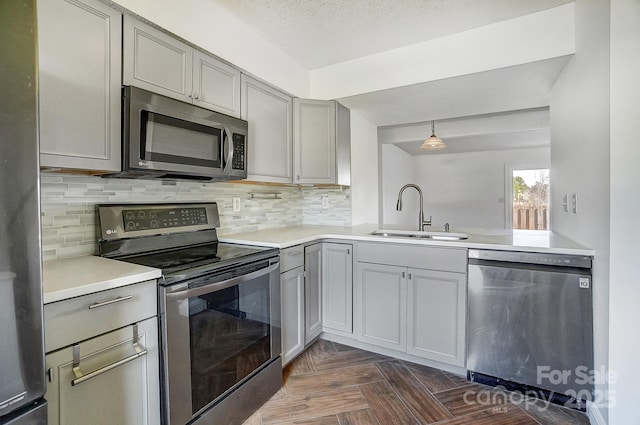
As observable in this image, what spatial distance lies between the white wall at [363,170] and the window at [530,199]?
4.00 metres

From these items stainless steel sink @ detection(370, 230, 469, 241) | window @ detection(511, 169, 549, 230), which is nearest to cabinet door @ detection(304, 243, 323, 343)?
stainless steel sink @ detection(370, 230, 469, 241)

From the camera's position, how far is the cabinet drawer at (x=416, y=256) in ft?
6.60

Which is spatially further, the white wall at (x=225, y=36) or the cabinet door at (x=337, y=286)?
the cabinet door at (x=337, y=286)

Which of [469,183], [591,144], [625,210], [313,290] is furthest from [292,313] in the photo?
[469,183]

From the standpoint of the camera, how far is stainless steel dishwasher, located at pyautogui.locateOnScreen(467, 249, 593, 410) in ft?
5.62

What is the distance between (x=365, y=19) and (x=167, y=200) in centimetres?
180

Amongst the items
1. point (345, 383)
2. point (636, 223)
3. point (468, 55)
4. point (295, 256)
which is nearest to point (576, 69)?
point (468, 55)

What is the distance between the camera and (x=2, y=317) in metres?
0.69

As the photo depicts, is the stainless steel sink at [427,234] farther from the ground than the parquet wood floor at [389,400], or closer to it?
farther from the ground

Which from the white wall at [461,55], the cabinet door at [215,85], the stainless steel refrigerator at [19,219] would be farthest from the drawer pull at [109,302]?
the white wall at [461,55]

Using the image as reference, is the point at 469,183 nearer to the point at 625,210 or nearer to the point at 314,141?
the point at 314,141

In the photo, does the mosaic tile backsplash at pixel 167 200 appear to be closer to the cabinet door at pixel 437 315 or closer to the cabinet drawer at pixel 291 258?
the cabinet drawer at pixel 291 258

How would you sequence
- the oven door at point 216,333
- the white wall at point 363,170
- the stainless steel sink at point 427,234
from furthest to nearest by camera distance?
the white wall at point 363,170 → the stainless steel sink at point 427,234 → the oven door at point 216,333

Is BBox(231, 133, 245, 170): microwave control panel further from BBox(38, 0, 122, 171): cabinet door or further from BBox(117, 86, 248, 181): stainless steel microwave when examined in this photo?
BBox(38, 0, 122, 171): cabinet door
